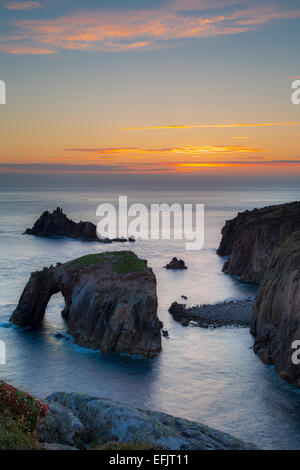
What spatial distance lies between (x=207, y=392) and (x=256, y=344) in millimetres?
13665

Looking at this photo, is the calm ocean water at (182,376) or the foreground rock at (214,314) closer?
→ the calm ocean water at (182,376)

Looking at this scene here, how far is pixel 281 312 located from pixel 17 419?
139ft

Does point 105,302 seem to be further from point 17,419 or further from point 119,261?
point 17,419

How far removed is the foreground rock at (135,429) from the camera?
19.8 m

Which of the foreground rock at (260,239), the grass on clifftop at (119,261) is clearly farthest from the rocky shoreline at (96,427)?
the foreground rock at (260,239)

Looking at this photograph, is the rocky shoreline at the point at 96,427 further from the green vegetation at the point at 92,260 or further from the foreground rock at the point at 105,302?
the green vegetation at the point at 92,260

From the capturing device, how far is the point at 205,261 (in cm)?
13550

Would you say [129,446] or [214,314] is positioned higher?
[129,446]

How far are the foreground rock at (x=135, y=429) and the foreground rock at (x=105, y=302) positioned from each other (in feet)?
115

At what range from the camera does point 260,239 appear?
4382 inches

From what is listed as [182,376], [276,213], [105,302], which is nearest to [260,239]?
[276,213]

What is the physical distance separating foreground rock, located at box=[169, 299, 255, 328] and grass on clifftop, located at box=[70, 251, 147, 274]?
41.1ft
